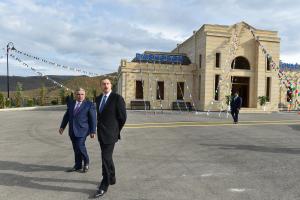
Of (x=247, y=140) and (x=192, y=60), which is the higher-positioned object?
(x=192, y=60)

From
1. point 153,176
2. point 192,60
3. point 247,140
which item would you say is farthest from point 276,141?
point 192,60

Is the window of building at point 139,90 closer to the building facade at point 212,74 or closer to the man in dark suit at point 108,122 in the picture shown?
the building facade at point 212,74

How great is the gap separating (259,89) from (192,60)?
7.53 m

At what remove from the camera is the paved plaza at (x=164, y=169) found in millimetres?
5453

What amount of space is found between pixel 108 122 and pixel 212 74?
2745 cm

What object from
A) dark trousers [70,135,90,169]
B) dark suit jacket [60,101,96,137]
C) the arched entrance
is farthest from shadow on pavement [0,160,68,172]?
the arched entrance

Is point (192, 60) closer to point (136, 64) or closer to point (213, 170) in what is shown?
point (136, 64)

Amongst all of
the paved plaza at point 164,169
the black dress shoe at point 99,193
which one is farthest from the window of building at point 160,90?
the black dress shoe at point 99,193

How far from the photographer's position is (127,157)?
8461 mm

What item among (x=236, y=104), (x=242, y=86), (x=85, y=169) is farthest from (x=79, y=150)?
(x=242, y=86)

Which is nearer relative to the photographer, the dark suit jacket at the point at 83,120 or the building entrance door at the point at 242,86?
the dark suit jacket at the point at 83,120

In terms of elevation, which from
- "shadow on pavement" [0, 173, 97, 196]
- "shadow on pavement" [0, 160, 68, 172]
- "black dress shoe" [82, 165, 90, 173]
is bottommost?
"shadow on pavement" [0, 173, 97, 196]

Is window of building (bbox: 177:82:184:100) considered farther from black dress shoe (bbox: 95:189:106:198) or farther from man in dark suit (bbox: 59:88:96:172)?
black dress shoe (bbox: 95:189:106:198)

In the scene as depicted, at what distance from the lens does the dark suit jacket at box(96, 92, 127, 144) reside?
5.61 metres
